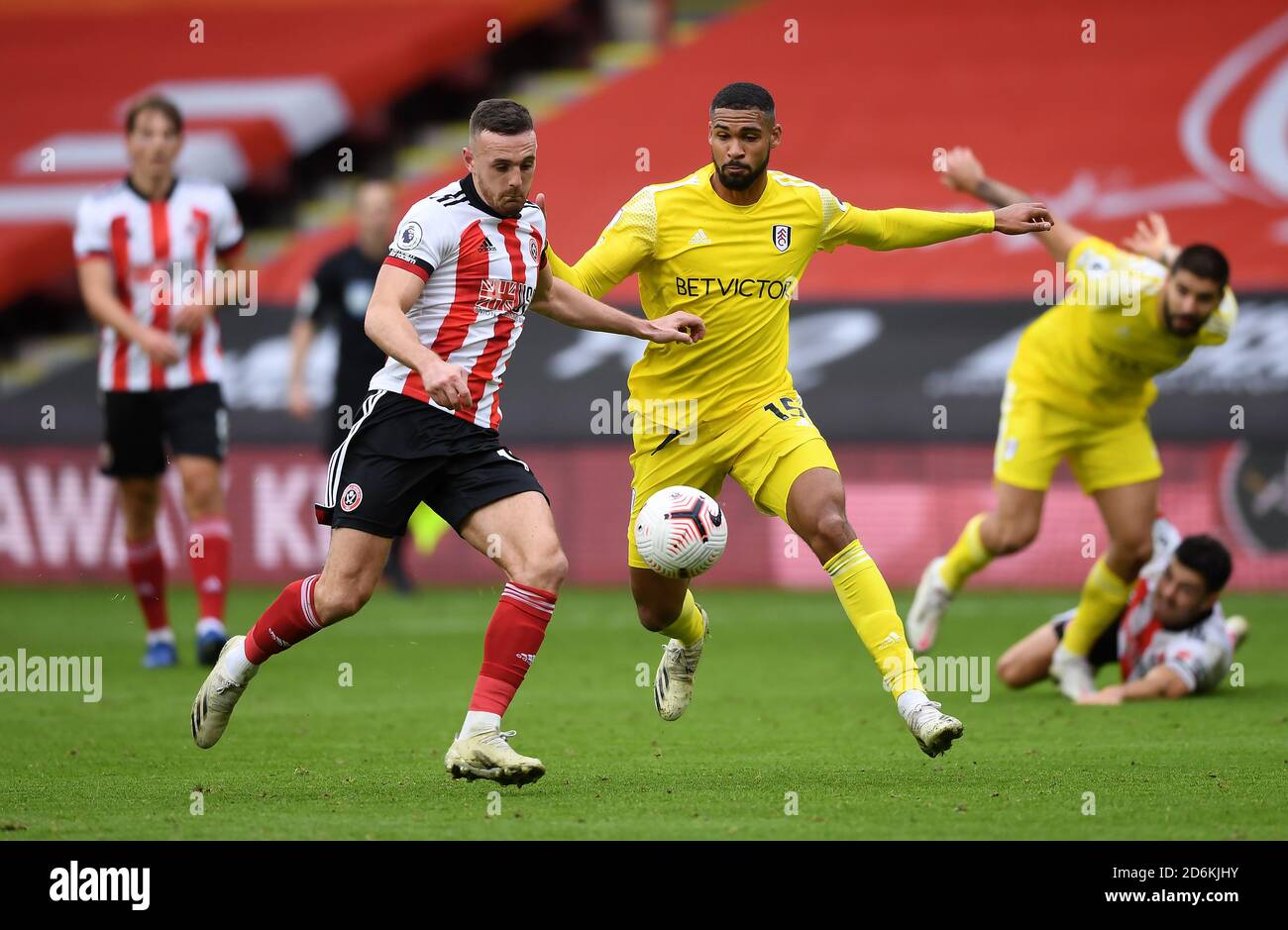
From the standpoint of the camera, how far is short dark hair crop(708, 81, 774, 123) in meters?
6.60

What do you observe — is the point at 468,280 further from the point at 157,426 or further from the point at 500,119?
the point at 157,426

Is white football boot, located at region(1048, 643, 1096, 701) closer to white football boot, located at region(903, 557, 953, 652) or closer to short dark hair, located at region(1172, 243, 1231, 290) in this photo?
white football boot, located at region(903, 557, 953, 652)

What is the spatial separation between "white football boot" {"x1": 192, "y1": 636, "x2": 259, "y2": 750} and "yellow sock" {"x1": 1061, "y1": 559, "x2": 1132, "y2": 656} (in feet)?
13.4


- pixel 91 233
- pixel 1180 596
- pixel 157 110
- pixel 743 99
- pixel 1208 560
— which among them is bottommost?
pixel 1180 596

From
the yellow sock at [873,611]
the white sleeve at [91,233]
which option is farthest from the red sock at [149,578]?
the yellow sock at [873,611]

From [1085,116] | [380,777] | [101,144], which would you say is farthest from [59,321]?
[380,777]

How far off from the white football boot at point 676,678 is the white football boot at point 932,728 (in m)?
1.60

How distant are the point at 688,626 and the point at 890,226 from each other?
1.81 meters

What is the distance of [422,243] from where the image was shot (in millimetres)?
5863

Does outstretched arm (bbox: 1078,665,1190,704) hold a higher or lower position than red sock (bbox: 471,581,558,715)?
lower

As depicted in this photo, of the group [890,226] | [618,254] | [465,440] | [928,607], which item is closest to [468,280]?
[465,440]

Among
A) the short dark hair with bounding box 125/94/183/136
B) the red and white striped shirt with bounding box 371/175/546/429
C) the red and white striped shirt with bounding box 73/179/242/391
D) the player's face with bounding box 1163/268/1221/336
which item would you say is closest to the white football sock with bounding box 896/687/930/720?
the red and white striped shirt with bounding box 371/175/546/429

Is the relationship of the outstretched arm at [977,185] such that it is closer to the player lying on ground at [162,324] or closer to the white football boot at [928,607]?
the white football boot at [928,607]

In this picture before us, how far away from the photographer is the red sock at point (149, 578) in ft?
32.2
